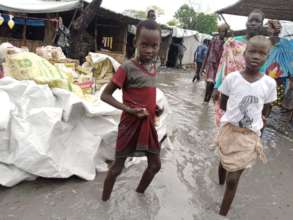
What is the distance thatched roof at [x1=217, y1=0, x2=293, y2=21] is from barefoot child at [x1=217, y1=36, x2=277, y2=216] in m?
4.47

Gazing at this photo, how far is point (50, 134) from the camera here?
9.47 ft

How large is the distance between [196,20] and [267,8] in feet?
113

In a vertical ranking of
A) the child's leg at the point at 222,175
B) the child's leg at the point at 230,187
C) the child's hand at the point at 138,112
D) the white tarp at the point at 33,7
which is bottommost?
the child's leg at the point at 222,175

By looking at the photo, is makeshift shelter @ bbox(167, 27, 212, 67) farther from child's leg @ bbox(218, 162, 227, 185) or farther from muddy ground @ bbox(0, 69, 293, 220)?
child's leg @ bbox(218, 162, 227, 185)

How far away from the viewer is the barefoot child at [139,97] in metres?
2.30

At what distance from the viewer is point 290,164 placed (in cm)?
424

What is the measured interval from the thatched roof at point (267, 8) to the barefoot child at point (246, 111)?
4469mm

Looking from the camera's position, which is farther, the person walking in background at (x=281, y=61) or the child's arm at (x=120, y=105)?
the person walking in background at (x=281, y=61)

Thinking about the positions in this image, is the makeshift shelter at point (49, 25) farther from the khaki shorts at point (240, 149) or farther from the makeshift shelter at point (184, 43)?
the khaki shorts at point (240, 149)

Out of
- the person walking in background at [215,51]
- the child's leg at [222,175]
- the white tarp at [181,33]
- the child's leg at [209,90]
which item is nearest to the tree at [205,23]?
the white tarp at [181,33]

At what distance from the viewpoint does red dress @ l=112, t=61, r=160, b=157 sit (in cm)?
230

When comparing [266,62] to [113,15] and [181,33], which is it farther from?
[181,33]

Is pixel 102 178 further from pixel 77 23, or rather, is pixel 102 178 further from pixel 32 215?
pixel 77 23

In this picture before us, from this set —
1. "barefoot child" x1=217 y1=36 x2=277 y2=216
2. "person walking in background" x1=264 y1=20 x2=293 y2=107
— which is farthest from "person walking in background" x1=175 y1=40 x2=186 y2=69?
"barefoot child" x1=217 y1=36 x2=277 y2=216
